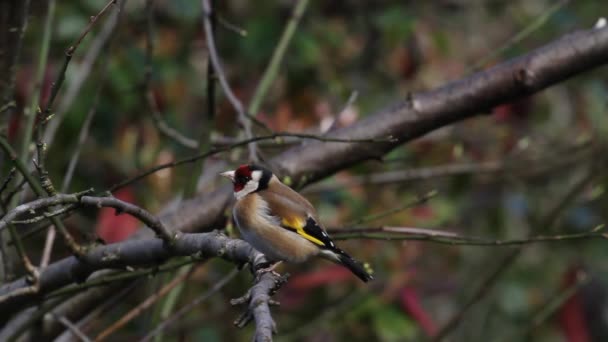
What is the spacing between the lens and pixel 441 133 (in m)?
5.12

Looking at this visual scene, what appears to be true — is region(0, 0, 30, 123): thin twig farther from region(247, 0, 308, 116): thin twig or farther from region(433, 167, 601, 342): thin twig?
region(433, 167, 601, 342): thin twig

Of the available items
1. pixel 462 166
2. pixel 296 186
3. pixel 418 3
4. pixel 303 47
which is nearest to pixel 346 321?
Answer: pixel 462 166

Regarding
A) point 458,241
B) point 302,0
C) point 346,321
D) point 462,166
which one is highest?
point 302,0

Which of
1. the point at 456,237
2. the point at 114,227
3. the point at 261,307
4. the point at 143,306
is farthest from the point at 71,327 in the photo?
the point at 114,227

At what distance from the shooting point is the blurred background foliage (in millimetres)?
4484

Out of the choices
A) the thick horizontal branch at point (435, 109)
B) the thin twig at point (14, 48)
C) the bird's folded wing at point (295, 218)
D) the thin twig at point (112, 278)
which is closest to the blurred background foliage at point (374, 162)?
the thick horizontal branch at point (435, 109)

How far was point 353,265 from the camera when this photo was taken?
263 centimetres

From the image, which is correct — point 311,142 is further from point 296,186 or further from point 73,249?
point 73,249

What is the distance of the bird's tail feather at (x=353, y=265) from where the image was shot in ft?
8.50

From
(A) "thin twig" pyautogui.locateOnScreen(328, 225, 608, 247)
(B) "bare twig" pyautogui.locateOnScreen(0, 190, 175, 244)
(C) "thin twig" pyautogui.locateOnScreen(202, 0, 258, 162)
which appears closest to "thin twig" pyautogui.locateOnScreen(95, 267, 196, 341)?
(C) "thin twig" pyautogui.locateOnScreen(202, 0, 258, 162)

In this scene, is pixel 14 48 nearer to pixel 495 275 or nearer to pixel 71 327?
pixel 71 327

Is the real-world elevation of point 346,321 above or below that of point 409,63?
below

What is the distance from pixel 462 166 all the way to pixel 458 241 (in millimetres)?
1967

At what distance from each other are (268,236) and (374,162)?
174 cm
